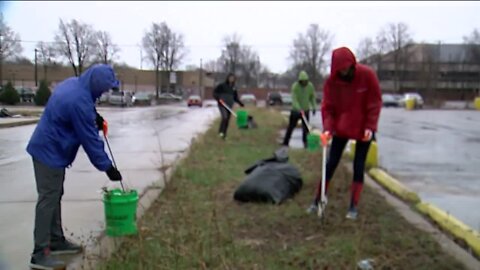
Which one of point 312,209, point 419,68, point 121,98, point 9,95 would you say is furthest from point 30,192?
point 419,68

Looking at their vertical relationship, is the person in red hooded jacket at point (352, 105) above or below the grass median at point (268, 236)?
above

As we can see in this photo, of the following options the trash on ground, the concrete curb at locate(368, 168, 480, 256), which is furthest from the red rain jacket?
the trash on ground

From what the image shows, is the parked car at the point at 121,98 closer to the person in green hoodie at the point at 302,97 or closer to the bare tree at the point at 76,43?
the bare tree at the point at 76,43

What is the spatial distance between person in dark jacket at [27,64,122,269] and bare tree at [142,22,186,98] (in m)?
1.24

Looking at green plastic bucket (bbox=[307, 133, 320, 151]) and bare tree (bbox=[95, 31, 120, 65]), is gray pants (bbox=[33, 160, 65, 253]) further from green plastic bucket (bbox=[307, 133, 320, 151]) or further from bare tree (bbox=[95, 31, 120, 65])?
green plastic bucket (bbox=[307, 133, 320, 151])

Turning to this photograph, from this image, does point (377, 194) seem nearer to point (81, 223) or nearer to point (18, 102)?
point (81, 223)

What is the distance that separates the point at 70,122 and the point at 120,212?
97 cm

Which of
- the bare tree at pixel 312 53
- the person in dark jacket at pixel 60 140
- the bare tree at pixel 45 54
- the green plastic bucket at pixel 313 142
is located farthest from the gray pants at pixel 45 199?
the bare tree at pixel 312 53

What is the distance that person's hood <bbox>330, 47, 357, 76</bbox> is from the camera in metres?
4.52

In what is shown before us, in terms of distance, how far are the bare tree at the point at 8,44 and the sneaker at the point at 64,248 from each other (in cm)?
131

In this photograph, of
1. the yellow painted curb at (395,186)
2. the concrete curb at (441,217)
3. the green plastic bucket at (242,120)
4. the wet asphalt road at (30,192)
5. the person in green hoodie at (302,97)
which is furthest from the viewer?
the green plastic bucket at (242,120)

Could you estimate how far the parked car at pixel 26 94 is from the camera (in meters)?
3.72

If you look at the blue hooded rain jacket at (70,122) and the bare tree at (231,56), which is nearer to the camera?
the blue hooded rain jacket at (70,122)

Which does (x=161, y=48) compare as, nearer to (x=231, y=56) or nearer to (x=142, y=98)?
(x=142, y=98)
